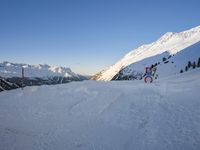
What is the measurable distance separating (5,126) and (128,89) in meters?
12.2

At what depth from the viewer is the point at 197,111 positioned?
1767 cm

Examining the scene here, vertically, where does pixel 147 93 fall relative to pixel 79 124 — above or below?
above

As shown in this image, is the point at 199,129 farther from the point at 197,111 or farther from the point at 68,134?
the point at 68,134

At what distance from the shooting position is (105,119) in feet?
60.5

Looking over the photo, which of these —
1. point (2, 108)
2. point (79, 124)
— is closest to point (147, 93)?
point (79, 124)

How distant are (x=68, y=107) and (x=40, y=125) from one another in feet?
13.1

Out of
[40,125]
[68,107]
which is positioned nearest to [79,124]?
[40,125]

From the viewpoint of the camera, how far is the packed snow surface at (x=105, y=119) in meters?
14.8

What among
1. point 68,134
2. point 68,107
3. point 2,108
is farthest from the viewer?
point 2,108

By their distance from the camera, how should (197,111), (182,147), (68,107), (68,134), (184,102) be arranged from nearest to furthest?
(182,147), (68,134), (197,111), (184,102), (68,107)

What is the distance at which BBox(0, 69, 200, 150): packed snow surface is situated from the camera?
14789 mm

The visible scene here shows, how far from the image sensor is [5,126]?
18.6 metres

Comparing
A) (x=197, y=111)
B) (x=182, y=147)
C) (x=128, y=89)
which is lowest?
(x=182, y=147)

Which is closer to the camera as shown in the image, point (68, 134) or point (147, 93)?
point (68, 134)
